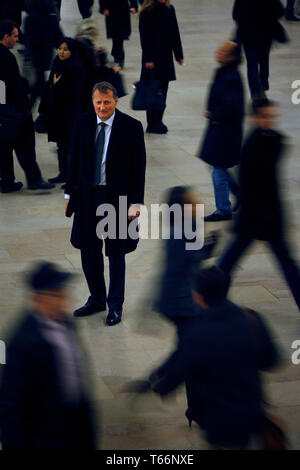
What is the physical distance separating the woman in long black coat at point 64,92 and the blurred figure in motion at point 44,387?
17.7 feet

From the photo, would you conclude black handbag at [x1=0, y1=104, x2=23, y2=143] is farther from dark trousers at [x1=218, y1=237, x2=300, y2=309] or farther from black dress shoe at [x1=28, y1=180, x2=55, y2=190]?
Result: dark trousers at [x1=218, y1=237, x2=300, y2=309]

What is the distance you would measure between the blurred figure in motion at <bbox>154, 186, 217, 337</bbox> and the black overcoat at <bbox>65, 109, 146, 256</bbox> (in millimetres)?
1375

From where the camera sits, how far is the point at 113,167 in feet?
22.7

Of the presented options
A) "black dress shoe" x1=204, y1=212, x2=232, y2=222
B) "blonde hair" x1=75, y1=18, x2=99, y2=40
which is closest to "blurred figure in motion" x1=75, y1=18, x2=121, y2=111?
"blonde hair" x1=75, y1=18, x2=99, y2=40

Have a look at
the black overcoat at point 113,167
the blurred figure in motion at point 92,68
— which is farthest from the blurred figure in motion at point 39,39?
the black overcoat at point 113,167

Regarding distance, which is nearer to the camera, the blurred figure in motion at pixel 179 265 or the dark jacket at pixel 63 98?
the blurred figure in motion at pixel 179 265

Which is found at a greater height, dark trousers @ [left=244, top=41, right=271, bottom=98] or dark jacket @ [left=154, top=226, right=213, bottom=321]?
dark jacket @ [left=154, top=226, right=213, bottom=321]

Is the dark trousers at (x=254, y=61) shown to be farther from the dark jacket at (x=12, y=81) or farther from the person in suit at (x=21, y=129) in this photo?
the dark jacket at (x=12, y=81)

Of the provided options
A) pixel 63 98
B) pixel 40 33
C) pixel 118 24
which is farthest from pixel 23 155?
pixel 118 24

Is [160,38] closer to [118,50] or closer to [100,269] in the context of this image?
[118,50]

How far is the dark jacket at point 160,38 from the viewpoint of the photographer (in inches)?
461

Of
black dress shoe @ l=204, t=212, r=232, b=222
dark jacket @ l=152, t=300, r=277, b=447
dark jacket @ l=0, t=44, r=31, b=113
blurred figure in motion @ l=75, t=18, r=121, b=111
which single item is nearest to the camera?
dark jacket @ l=152, t=300, r=277, b=447

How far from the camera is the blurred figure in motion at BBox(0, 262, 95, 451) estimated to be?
413 centimetres
